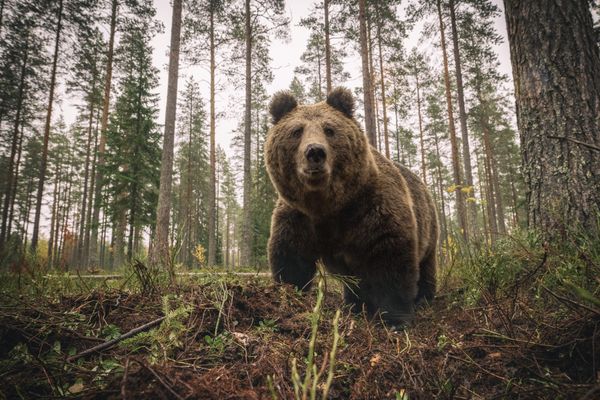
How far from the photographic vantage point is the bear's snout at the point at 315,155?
295 cm

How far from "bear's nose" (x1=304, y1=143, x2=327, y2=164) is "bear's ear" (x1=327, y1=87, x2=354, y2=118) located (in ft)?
4.16

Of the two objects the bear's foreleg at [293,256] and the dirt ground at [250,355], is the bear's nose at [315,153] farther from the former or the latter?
the dirt ground at [250,355]

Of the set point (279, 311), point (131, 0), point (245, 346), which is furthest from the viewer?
point (131, 0)

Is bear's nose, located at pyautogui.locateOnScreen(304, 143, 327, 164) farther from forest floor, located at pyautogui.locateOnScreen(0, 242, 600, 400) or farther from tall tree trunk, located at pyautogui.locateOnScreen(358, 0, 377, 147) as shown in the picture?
tall tree trunk, located at pyautogui.locateOnScreen(358, 0, 377, 147)

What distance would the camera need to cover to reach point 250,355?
1.63 meters

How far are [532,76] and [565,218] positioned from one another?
5.52ft

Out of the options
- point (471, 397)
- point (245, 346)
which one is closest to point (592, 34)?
point (471, 397)

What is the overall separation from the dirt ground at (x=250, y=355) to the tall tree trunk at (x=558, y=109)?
Answer: 5.29 feet

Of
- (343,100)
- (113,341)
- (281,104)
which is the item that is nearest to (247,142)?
(281,104)

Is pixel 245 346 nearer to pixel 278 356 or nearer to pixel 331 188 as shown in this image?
pixel 278 356

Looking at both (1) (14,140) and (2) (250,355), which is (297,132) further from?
(1) (14,140)

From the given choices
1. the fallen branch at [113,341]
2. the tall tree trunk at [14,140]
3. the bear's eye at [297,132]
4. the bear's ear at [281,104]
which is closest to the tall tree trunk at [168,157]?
the bear's ear at [281,104]

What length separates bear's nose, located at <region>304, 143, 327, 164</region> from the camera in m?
2.95

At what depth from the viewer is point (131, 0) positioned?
14.3m
